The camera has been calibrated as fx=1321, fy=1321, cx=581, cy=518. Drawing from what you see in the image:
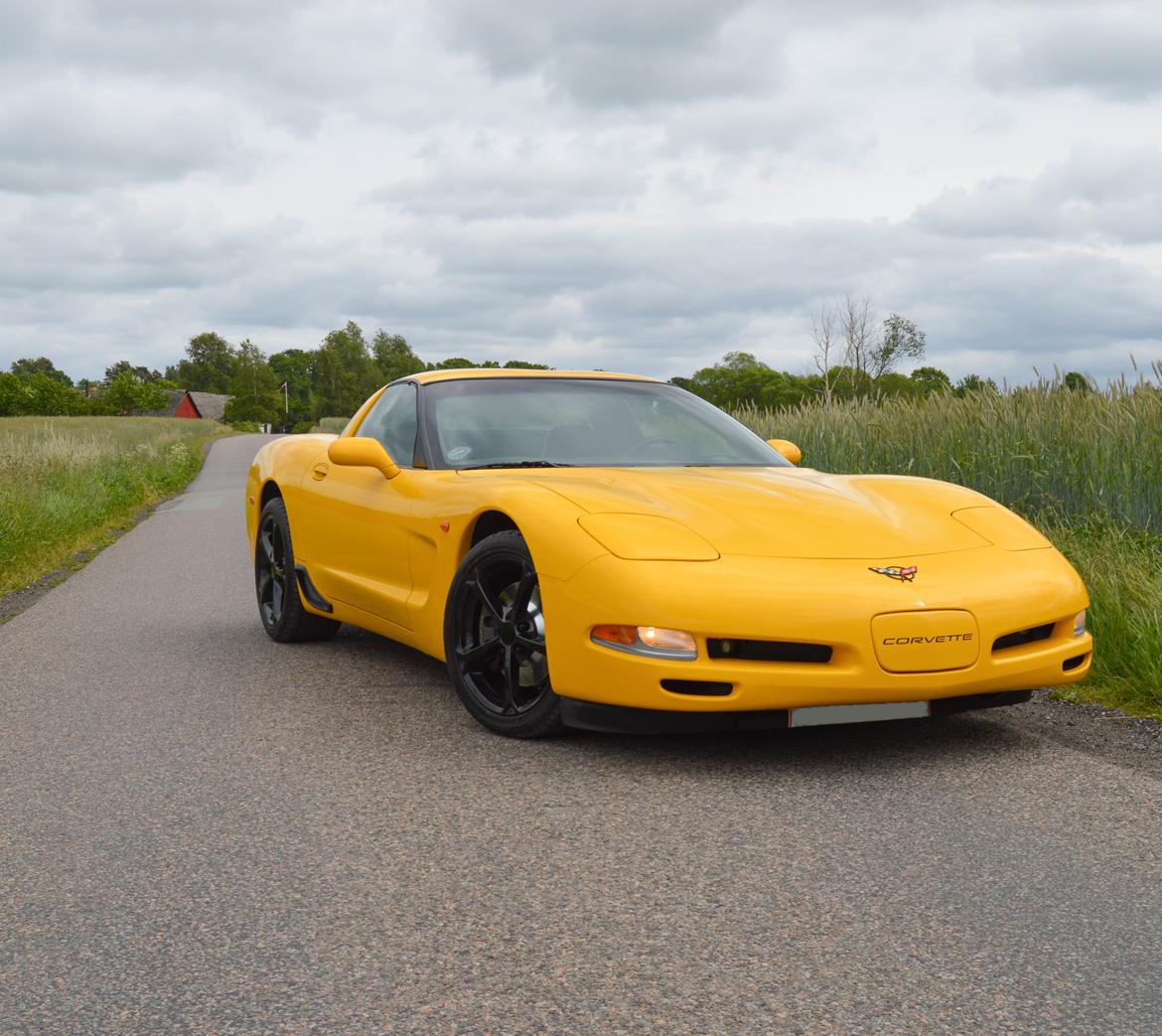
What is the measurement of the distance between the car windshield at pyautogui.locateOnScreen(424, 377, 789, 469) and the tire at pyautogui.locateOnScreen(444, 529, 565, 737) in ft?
2.33

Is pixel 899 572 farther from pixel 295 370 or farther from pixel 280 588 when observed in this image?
pixel 295 370

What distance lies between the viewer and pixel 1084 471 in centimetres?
797

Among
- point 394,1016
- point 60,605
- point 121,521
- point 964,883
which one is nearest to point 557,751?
point 964,883

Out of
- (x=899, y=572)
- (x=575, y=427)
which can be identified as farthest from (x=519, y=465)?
(x=899, y=572)

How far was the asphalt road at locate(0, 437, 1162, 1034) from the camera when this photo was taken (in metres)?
2.48

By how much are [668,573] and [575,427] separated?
1562 millimetres

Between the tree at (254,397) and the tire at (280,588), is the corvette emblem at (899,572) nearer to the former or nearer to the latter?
the tire at (280,588)

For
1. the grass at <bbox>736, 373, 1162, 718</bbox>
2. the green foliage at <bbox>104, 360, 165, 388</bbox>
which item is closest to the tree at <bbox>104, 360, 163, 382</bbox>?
the green foliage at <bbox>104, 360, 165, 388</bbox>

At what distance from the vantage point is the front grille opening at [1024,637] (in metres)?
4.15

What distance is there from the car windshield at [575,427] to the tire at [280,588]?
4.56 ft

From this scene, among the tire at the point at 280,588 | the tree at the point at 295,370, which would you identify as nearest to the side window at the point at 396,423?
the tire at the point at 280,588

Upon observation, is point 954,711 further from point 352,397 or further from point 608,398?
point 352,397

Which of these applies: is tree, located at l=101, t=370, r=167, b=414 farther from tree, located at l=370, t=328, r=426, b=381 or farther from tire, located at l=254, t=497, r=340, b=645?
tire, located at l=254, t=497, r=340, b=645

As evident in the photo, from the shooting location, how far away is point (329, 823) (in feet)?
11.9
